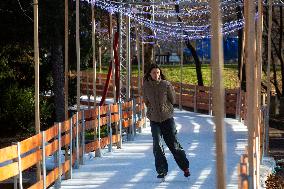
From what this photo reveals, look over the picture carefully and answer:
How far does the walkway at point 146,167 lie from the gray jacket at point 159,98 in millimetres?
1036

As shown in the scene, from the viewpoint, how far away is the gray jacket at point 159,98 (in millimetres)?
10602

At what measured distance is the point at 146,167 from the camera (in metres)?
12.5

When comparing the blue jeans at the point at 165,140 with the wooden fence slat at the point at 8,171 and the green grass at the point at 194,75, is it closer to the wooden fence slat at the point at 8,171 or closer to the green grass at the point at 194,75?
the wooden fence slat at the point at 8,171

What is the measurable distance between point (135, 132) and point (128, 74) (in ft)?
4.96

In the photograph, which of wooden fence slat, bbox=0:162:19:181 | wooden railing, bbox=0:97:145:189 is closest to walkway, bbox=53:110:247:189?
wooden railing, bbox=0:97:145:189

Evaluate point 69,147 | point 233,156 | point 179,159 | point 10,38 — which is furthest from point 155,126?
point 10,38

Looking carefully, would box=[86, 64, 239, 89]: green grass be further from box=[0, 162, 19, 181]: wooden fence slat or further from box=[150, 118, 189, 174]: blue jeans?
box=[0, 162, 19, 181]: wooden fence slat

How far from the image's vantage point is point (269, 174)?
1193cm

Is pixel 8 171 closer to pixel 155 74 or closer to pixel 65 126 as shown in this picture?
pixel 65 126

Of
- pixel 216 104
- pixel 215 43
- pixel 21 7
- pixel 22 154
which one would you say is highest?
pixel 21 7

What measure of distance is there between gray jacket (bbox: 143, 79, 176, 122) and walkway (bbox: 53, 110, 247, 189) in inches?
40.8

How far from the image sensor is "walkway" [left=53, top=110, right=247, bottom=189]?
1065cm

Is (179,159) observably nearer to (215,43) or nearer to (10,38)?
(215,43)

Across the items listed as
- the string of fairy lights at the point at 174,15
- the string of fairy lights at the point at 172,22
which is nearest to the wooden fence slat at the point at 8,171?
the string of fairy lights at the point at 174,15
